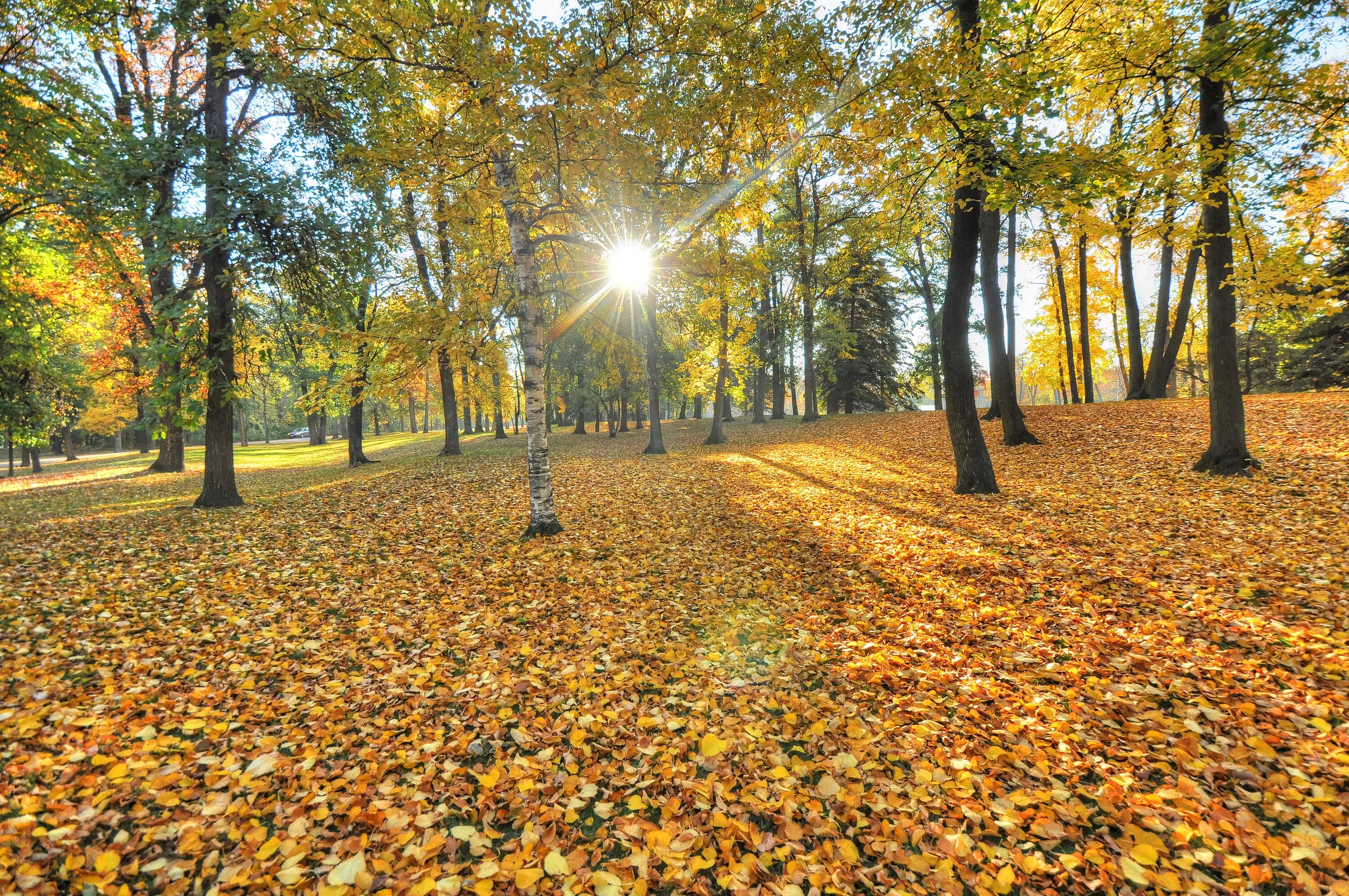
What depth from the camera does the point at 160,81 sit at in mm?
14984

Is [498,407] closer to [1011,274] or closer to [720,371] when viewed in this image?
[720,371]

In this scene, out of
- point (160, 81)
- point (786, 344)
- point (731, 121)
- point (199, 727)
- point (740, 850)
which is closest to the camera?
point (740, 850)

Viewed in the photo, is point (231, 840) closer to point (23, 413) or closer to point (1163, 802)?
point (1163, 802)

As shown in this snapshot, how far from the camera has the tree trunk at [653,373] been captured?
17.9 meters

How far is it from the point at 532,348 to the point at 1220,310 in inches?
461

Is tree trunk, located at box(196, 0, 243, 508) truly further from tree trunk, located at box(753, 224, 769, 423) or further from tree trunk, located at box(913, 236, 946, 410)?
tree trunk, located at box(913, 236, 946, 410)

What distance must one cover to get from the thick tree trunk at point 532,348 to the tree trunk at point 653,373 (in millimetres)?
9586

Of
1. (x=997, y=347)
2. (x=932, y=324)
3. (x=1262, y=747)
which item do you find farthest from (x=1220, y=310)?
(x=932, y=324)

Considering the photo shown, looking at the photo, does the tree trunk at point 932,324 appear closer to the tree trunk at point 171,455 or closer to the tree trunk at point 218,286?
the tree trunk at point 218,286

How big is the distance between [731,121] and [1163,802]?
30.5 ft

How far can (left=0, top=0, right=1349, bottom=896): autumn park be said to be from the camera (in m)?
2.97

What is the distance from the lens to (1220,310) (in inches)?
340

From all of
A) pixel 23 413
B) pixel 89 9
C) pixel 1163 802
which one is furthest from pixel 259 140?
pixel 1163 802

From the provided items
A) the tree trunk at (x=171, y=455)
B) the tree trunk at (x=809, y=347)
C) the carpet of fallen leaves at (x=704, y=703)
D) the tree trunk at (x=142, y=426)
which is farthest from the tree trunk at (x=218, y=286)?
the tree trunk at (x=809, y=347)
